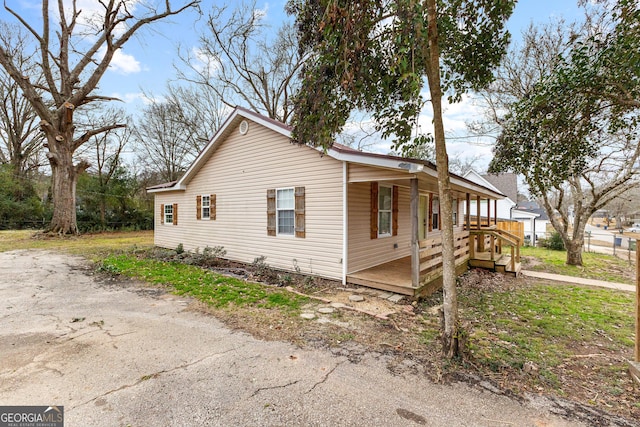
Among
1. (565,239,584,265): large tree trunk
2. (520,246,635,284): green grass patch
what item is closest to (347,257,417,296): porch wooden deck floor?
(520,246,635,284): green grass patch

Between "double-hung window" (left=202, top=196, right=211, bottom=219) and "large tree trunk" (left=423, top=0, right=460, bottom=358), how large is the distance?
8653 mm

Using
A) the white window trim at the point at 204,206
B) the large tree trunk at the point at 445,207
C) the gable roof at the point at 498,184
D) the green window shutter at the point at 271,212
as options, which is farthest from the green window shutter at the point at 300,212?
the gable roof at the point at 498,184

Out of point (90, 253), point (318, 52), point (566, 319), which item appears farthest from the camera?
Answer: point (90, 253)

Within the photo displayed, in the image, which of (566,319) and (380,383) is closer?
(380,383)

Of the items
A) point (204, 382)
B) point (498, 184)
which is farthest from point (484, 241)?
point (498, 184)

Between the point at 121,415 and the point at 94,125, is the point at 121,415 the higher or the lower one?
the lower one

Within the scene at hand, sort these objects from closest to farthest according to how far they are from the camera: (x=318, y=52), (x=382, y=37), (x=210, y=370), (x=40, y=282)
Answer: (x=210, y=370)
(x=382, y=37)
(x=318, y=52)
(x=40, y=282)

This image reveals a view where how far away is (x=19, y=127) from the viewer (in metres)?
21.4

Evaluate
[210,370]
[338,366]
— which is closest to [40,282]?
[210,370]

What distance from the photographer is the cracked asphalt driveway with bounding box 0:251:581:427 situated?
240cm

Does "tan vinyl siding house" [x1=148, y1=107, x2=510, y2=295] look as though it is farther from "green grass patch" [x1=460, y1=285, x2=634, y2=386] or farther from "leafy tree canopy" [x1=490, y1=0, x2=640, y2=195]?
"leafy tree canopy" [x1=490, y1=0, x2=640, y2=195]

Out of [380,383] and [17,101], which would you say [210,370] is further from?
[17,101]

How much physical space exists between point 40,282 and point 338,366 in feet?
25.1

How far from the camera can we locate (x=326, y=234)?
22.9 ft
